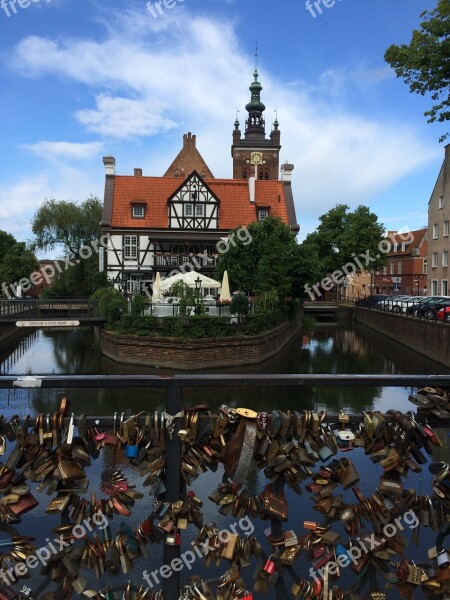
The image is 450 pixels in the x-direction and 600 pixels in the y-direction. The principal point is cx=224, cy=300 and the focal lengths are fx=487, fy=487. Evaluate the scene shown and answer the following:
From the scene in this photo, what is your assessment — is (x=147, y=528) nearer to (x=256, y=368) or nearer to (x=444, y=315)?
(x=256, y=368)

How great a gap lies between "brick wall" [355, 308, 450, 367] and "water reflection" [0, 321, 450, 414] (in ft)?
1.67

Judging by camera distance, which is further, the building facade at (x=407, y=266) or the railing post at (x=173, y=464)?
the building facade at (x=407, y=266)

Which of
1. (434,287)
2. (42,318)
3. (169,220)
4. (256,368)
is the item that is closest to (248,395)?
(256,368)

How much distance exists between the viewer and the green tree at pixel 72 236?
151 ft

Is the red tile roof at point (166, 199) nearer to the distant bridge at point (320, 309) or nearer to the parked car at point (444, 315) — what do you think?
the distant bridge at point (320, 309)

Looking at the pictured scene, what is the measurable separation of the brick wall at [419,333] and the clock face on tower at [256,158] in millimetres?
40243

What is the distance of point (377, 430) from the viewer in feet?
6.31

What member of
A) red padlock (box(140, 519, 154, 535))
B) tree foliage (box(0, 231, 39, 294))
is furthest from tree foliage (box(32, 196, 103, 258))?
red padlock (box(140, 519, 154, 535))

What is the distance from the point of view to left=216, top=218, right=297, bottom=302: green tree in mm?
29359

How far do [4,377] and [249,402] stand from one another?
40.5 ft

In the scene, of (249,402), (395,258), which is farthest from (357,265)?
(249,402)

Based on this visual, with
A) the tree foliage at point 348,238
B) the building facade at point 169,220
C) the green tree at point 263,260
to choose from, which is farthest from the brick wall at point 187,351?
the tree foliage at point 348,238

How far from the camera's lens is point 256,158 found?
7394 centimetres

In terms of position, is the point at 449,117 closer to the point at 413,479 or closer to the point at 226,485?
the point at 413,479
